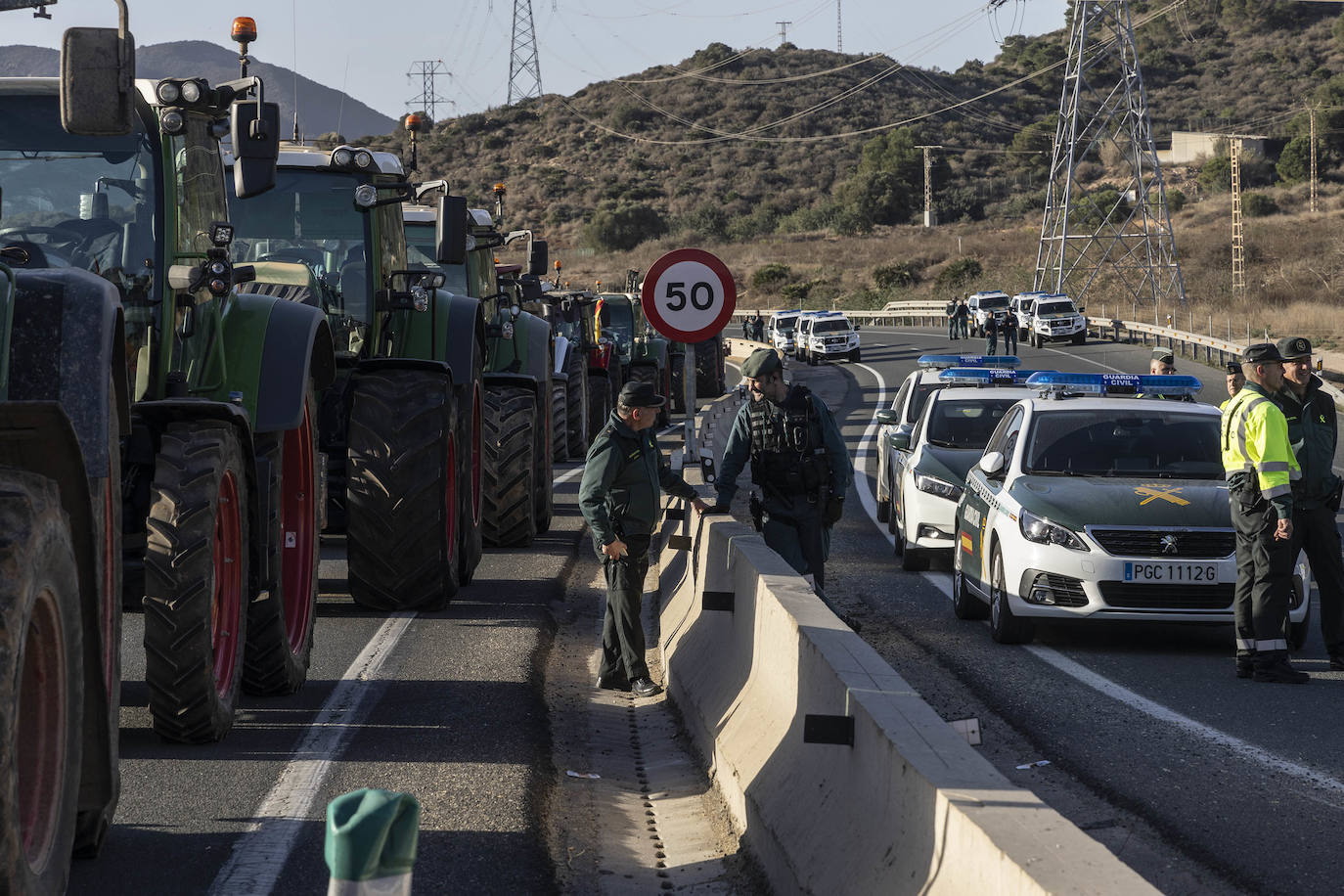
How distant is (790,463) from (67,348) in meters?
5.42

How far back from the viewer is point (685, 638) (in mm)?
9727

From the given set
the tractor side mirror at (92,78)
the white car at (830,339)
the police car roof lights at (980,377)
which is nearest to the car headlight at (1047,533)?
the police car roof lights at (980,377)

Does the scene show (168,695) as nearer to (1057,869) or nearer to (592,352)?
(1057,869)

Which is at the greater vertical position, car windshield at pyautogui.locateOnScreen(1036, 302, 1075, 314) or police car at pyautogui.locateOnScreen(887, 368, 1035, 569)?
car windshield at pyautogui.locateOnScreen(1036, 302, 1075, 314)

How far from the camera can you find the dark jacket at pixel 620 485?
9406mm

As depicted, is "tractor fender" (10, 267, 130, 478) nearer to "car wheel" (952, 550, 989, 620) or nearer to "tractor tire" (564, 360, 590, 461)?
"car wheel" (952, 550, 989, 620)

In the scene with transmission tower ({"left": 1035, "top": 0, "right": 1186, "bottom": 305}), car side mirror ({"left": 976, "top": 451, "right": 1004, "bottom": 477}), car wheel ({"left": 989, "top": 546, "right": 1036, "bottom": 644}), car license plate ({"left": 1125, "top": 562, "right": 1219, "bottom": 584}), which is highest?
transmission tower ({"left": 1035, "top": 0, "right": 1186, "bottom": 305})

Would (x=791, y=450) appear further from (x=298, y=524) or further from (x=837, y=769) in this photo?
(x=837, y=769)

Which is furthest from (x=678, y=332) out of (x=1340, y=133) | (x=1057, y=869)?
(x=1340, y=133)

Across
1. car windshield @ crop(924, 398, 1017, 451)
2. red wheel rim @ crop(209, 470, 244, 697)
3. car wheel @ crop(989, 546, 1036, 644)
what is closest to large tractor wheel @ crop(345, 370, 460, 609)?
red wheel rim @ crop(209, 470, 244, 697)

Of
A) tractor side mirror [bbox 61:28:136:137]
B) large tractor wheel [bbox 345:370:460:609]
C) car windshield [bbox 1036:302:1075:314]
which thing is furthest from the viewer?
car windshield [bbox 1036:302:1075:314]

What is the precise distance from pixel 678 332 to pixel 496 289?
5320 mm

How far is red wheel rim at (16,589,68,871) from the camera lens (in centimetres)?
482

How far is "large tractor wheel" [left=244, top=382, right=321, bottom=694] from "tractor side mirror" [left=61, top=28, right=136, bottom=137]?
2.89 metres
